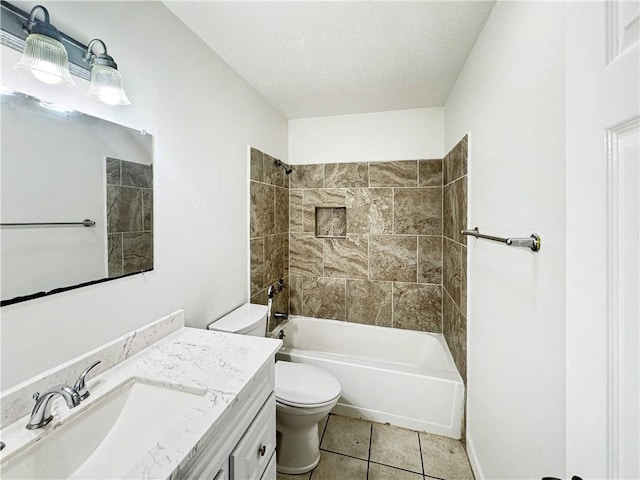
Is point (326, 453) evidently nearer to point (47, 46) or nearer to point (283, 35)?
point (47, 46)

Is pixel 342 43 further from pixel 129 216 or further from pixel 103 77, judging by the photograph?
pixel 129 216

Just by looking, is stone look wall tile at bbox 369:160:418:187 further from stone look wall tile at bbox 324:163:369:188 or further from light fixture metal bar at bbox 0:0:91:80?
light fixture metal bar at bbox 0:0:91:80

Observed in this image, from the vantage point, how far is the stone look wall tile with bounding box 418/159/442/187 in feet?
8.24

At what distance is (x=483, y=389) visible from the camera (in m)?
1.47

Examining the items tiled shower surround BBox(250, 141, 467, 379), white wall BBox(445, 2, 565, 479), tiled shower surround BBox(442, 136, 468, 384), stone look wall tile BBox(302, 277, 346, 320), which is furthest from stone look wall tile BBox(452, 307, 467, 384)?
stone look wall tile BBox(302, 277, 346, 320)

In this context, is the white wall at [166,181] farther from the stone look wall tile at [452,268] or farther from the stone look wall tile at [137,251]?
the stone look wall tile at [452,268]

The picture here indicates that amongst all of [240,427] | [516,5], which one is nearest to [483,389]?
[240,427]

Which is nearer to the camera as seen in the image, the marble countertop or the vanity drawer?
the marble countertop

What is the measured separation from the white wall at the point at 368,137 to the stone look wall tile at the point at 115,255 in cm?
203

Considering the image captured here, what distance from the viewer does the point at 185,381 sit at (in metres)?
0.93

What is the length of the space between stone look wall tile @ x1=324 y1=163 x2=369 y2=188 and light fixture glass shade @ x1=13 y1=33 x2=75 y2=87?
2.09 meters

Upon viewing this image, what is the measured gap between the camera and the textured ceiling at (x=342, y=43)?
4.31ft

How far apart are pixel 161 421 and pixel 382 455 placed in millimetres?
1489

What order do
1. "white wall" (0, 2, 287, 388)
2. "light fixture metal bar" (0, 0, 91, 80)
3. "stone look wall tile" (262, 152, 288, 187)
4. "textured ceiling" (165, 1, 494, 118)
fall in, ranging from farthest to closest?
1. "stone look wall tile" (262, 152, 288, 187)
2. "textured ceiling" (165, 1, 494, 118)
3. "white wall" (0, 2, 287, 388)
4. "light fixture metal bar" (0, 0, 91, 80)
